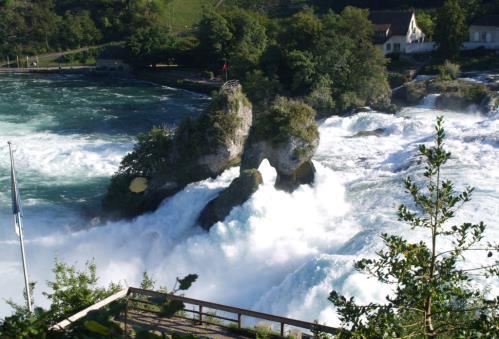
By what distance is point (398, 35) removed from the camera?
183 feet

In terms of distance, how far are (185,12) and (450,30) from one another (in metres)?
47.1

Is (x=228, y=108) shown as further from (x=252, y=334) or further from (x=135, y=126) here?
(x=135, y=126)

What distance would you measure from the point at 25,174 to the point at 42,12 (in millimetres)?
56438

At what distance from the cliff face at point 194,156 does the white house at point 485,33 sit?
114 ft

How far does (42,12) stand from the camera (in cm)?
8238

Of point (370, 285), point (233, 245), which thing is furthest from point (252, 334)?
point (233, 245)

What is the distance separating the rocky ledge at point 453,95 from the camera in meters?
37.3

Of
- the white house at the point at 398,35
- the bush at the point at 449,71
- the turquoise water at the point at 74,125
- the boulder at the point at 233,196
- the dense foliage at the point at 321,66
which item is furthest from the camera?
the white house at the point at 398,35

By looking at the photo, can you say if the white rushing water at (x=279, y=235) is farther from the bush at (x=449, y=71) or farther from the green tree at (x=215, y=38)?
the green tree at (x=215, y=38)

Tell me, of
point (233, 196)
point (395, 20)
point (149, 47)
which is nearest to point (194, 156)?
point (233, 196)

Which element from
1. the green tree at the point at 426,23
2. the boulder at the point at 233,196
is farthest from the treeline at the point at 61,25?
the boulder at the point at 233,196

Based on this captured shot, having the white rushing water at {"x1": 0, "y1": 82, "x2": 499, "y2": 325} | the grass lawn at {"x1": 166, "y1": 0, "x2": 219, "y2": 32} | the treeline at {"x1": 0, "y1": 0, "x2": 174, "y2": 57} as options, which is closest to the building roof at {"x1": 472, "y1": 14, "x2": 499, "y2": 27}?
the white rushing water at {"x1": 0, "y1": 82, "x2": 499, "y2": 325}

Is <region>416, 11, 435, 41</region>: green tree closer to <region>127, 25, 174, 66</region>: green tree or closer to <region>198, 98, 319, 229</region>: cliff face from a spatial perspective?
<region>127, 25, 174, 66</region>: green tree

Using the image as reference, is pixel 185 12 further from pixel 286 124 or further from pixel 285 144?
pixel 285 144
